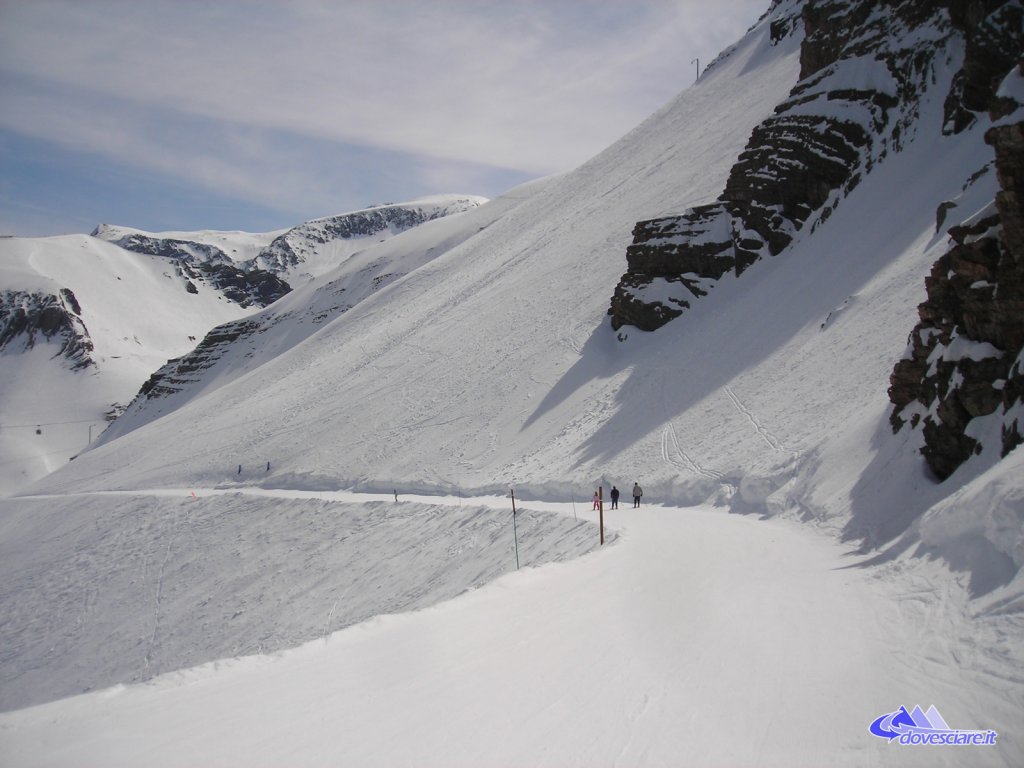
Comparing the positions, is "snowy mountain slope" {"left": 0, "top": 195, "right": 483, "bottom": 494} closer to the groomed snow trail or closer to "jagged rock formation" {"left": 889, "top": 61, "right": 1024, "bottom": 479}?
"jagged rock formation" {"left": 889, "top": 61, "right": 1024, "bottom": 479}

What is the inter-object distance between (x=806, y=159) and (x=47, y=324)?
161280 millimetres

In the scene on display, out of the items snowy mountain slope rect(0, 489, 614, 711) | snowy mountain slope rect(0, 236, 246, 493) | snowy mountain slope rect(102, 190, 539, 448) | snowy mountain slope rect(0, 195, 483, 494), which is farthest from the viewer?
snowy mountain slope rect(0, 236, 246, 493)

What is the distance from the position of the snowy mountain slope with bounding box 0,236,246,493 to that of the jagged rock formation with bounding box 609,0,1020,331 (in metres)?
98.6

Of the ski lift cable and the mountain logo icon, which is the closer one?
the mountain logo icon

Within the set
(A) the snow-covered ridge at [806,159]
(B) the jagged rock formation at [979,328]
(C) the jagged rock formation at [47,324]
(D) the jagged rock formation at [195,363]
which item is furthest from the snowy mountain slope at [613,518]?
(C) the jagged rock formation at [47,324]

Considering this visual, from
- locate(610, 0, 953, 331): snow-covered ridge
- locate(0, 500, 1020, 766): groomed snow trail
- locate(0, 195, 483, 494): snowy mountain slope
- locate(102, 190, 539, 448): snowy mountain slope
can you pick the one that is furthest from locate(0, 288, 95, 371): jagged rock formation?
locate(0, 500, 1020, 766): groomed snow trail

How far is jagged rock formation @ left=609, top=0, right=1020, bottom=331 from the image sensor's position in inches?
1364

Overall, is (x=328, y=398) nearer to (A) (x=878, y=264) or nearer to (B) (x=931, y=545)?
(A) (x=878, y=264)

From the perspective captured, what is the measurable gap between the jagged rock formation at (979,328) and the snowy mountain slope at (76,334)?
112 m

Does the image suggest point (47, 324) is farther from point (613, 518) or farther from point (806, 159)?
point (613, 518)

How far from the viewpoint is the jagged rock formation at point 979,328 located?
Answer: 1059 centimetres

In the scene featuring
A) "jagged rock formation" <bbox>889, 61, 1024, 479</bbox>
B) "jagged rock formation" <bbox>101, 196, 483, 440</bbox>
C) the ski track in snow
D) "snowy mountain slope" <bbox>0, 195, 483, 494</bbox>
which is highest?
"snowy mountain slope" <bbox>0, 195, 483, 494</bbox>

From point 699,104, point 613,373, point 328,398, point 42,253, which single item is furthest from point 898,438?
point 42,253

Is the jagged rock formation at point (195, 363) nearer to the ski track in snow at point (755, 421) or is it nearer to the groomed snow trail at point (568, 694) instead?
the ski track in snow at point (755, 421)
